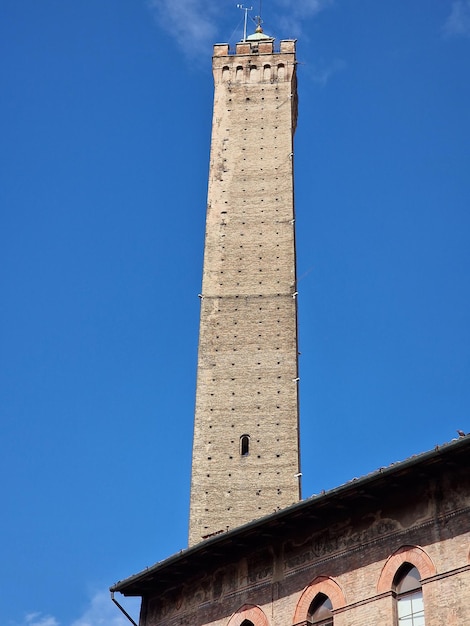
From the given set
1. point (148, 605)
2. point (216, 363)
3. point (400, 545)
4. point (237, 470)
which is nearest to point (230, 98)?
point (216, 363)

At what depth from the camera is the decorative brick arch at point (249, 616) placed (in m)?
14.1

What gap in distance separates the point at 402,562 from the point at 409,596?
1.18 ft

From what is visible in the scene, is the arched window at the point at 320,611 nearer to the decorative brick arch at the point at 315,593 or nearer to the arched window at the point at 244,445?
the decorative brick arch at the point at 315,593

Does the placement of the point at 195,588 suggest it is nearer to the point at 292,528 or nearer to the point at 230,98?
the point at 292,528

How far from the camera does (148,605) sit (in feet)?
51.8

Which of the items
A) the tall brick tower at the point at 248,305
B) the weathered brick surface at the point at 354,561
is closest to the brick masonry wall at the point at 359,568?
the weathered brick surface at the point at 354,561

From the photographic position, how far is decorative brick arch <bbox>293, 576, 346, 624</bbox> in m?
13.5

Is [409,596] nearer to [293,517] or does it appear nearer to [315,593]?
[315,593]

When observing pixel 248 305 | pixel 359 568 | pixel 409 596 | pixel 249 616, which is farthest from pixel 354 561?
pixel 248 305

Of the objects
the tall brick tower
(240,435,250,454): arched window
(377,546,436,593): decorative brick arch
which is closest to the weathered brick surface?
(377,546,436,593): decorative brick arch

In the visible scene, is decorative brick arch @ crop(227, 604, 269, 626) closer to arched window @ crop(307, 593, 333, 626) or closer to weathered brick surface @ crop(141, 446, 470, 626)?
weathered brick surface @ crop(141, 446, 470, 626)

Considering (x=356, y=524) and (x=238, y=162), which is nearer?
(x=356, y=524)

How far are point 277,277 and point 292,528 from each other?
469 inches

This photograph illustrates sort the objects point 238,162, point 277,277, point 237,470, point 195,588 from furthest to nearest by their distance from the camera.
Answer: point 238,162 < point 277,277 < point 237,470 < point 195,588
